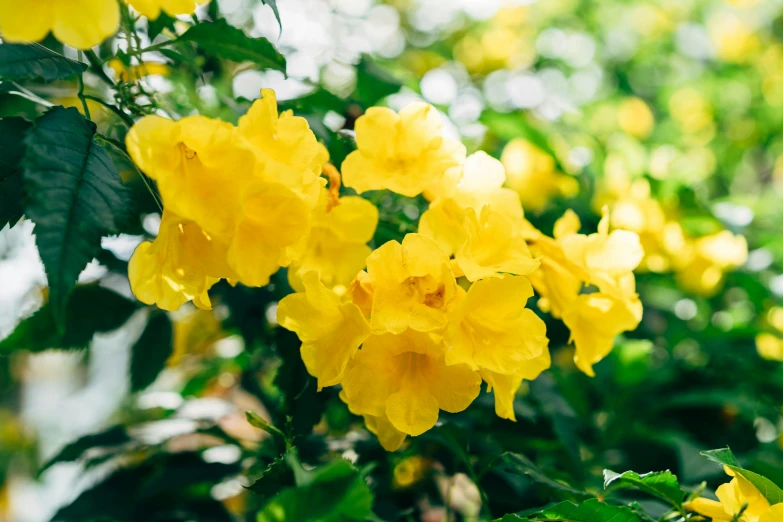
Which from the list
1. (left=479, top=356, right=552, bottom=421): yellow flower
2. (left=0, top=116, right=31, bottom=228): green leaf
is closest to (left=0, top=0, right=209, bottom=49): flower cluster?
(left=0, top=116, right=31, bottom=228): green leaf

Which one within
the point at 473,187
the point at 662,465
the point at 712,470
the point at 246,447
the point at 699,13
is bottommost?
the point at 662,465

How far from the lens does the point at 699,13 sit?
9.41 ft

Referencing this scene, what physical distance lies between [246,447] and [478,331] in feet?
2.43

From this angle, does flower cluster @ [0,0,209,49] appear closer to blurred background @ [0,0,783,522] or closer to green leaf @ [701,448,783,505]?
blurred background @ [0,0,783,522]

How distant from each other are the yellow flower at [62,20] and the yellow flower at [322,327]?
0.32m

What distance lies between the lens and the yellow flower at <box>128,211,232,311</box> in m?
0.64

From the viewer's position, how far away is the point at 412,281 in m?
0.67

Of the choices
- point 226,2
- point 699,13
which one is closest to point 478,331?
point 226,2

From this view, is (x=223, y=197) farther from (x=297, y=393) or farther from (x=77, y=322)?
(x=77, y=322)

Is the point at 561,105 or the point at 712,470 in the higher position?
the point at 561,105

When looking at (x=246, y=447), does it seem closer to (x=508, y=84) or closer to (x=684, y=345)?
(x=684, y=345)

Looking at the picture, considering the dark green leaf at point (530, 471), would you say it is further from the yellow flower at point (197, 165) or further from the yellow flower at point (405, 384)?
the yellow flower at point (197, 165)

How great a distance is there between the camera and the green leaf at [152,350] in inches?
47.6

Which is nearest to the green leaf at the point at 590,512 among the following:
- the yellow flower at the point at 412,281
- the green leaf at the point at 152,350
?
the yellow flower at the point at 412,281
